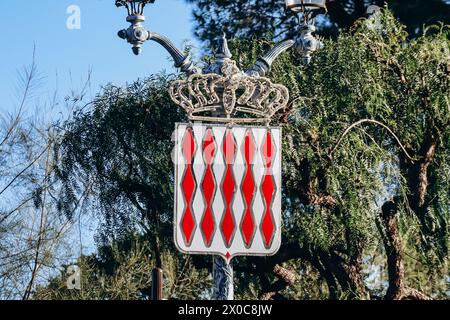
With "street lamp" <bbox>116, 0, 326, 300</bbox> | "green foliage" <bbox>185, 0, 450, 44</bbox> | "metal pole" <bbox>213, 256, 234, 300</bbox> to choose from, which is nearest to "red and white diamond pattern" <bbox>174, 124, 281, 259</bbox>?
"street lamp" <bbox>116, 0, 326, 300</bbox>

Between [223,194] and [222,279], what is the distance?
614 millimetres

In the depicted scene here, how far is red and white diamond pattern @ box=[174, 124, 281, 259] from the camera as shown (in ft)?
24.7

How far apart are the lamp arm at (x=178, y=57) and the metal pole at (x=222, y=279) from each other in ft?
4.68

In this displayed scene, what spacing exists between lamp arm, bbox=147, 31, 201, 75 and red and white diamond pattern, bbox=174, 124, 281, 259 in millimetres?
721

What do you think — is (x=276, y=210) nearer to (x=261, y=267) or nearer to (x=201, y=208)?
(x=201, y=208)

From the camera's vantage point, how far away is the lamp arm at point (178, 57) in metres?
8.19

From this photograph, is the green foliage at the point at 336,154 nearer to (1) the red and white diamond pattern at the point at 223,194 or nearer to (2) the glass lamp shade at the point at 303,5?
(2) the glass lamp shade at the point at 303,5

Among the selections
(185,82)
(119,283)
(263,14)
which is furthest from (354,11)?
(185,82)

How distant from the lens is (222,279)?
25.5 ft

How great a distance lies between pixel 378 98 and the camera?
13.5 meters

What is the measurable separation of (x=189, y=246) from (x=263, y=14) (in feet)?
38.6

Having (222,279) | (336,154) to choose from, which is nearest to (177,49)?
(222,279)

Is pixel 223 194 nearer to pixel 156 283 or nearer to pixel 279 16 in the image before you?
pixel 156 283

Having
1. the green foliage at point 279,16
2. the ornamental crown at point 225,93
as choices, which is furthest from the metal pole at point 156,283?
the green foliage at point 279,16
